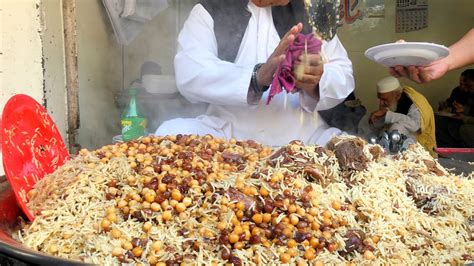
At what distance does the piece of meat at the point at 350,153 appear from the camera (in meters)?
1.95

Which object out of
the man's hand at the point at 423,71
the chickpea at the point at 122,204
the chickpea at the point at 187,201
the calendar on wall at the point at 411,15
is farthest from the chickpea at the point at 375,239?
the calendar on wall at the point at 411,15

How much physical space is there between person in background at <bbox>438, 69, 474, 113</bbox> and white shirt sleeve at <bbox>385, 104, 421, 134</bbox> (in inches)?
71.0

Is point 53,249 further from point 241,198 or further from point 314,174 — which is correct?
point 314,174

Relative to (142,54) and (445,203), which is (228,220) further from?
(142,54)

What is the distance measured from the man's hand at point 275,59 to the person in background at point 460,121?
5265mm

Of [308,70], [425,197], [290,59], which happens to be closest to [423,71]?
[308,70]

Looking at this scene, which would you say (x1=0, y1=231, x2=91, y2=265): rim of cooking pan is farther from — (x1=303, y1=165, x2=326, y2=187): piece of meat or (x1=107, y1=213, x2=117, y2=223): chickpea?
(x1=303, y1=165, x2=326, y2=187): piece of meat

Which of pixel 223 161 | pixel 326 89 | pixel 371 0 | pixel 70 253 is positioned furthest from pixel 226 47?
pixel 371 0

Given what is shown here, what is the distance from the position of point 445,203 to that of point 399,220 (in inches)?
12.8

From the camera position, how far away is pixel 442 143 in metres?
7.36

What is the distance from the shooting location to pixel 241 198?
1.63 metres

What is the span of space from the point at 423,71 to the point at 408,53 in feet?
1.63

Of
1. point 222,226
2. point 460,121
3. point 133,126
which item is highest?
point 222,226

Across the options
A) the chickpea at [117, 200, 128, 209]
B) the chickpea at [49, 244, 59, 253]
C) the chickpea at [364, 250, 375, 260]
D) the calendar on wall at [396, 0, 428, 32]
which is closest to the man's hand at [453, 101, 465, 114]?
the calendar on wall at [396, 0, 428, 32]
